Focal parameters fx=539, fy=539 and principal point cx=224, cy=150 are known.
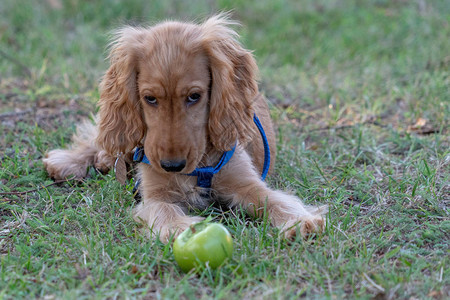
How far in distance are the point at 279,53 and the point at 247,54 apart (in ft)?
14.2

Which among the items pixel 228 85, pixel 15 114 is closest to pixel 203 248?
pixel 228 85

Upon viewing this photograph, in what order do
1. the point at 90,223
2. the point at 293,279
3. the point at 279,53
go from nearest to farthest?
1. the point at 293,279
2. the point at 90,223
3. the point at 279,53

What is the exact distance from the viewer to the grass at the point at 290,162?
263 centimetres

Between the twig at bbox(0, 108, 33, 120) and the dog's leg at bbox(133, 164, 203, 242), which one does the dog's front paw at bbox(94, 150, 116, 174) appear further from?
the twig at bbox(0, 108, 33, 120)

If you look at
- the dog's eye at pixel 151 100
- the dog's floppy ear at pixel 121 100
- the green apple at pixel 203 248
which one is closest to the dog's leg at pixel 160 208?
the dog's floppy ear at pixel 121 100

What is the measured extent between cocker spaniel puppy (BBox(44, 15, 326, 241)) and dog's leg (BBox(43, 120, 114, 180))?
54cm

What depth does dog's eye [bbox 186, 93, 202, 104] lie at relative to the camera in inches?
128

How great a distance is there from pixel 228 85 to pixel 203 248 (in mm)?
1220

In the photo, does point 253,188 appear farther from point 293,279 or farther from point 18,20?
point 18,20

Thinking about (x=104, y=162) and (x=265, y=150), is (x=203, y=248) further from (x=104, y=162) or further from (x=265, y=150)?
(x=104, y=162)

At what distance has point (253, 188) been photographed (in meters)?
3.59

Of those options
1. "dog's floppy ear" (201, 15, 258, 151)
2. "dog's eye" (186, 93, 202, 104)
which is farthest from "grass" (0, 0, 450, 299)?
"dog's eye" (186, 93, 202, 104)

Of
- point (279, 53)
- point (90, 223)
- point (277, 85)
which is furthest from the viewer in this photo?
point (279, 53)

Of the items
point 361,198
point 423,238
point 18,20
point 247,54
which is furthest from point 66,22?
point 423,238
